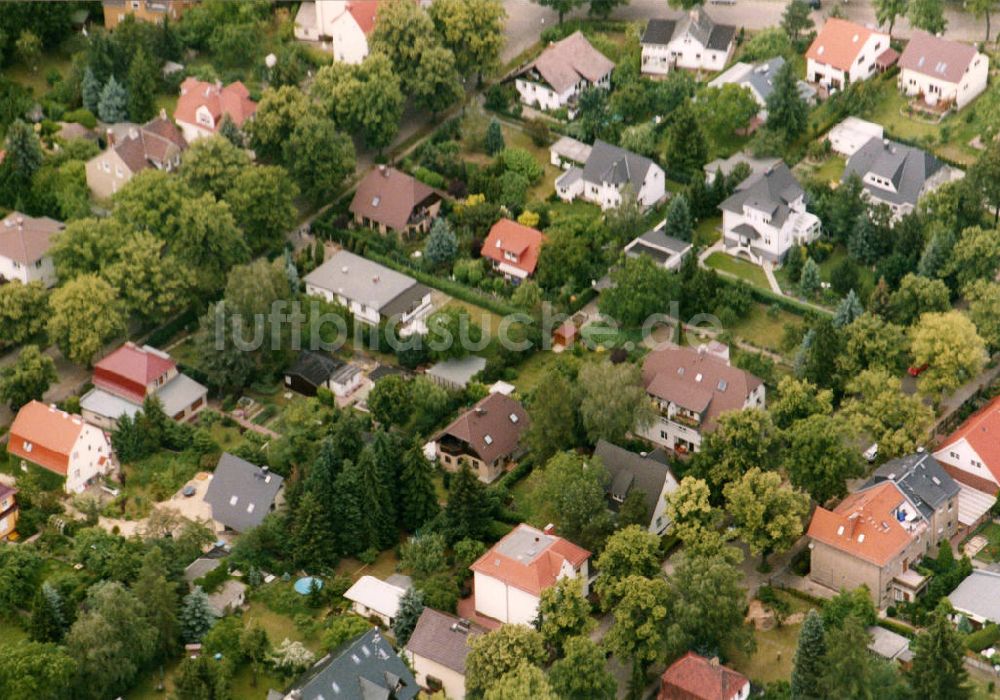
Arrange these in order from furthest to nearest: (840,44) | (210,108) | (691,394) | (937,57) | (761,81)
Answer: (840,44)
(937,57)
(761,81)
(210,108)
(691,394)

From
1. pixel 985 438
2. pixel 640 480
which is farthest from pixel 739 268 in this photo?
pixel 640 480

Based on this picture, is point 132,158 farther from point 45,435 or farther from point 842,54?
point 842,54

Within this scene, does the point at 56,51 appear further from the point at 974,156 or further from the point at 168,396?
the point at 974,156

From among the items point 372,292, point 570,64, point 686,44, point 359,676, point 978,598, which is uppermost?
point 978,598

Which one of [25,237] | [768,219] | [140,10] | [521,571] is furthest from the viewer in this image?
[140,10]

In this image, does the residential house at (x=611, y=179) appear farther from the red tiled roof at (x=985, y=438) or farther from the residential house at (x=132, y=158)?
the red tiled roof at (x=985, y=438)

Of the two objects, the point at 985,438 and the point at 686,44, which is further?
the point at 686,44
